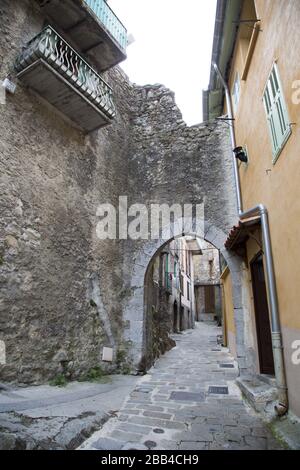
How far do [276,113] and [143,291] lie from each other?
4.11 metres

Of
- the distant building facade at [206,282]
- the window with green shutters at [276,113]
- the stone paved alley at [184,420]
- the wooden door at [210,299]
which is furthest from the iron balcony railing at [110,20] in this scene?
the wooden door at [210,299]

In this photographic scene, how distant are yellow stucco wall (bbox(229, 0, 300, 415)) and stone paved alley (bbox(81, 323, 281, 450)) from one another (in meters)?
0.68

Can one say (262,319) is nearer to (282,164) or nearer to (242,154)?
(282,164)

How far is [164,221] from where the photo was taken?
639 cm

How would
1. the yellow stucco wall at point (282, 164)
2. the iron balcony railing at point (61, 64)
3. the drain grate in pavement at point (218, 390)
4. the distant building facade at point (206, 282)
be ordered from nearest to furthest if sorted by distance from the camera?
the yellow stucco wall at point (282, 164)
the iron balcony railing at point (61, 64)
the drain grate in pavement at point (218, 390)
the distant building facade at point (206, 282)

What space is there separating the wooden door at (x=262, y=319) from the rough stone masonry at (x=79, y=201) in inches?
19.2

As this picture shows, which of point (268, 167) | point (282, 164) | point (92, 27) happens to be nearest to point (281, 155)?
point (282, 164)

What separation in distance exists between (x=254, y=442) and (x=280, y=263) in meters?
1.87

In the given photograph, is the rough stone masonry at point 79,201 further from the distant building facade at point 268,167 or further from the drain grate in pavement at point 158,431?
the drain grate in pavement at point 158,431

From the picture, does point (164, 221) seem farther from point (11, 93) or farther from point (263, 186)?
point (11, 93)

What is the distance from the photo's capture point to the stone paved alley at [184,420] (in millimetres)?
2791

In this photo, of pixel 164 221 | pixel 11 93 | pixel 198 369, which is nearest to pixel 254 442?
pixel 198 369

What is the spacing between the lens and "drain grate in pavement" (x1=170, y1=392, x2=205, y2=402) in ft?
13.8

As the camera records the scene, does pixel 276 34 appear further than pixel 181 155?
No
